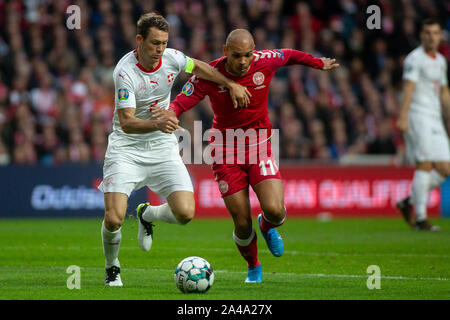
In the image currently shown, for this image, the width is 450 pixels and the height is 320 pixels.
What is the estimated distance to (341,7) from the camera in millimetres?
20859

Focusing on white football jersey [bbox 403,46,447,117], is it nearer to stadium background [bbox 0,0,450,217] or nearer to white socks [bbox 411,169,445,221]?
white socks [bbox 411,169,445,221]

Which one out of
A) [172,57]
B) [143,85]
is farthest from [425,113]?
[143,85]

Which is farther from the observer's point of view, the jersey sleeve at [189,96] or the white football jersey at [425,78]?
the white football jersey at [425,78]

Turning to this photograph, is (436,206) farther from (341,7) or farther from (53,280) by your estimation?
(53,280)

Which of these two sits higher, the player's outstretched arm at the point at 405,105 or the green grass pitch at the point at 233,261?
the player's outstretched arm at the point at 405,105

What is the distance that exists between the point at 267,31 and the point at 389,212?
555cm

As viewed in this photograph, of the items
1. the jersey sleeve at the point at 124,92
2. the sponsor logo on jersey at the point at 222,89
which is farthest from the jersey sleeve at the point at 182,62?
the jersey sleeve at the point at 124,92

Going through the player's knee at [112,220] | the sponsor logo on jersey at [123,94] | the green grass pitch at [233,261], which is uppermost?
the sponsor logo on jersey at [123,94]

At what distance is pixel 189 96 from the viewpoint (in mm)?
7797

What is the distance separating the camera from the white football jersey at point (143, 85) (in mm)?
7391

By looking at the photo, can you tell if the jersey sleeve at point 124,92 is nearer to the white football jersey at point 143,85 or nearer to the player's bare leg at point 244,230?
the white football jersey at point 143,85

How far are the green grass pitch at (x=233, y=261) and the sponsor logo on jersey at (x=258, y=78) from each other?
185 centimetres

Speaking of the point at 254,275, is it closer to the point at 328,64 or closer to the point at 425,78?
the point at 328,64
